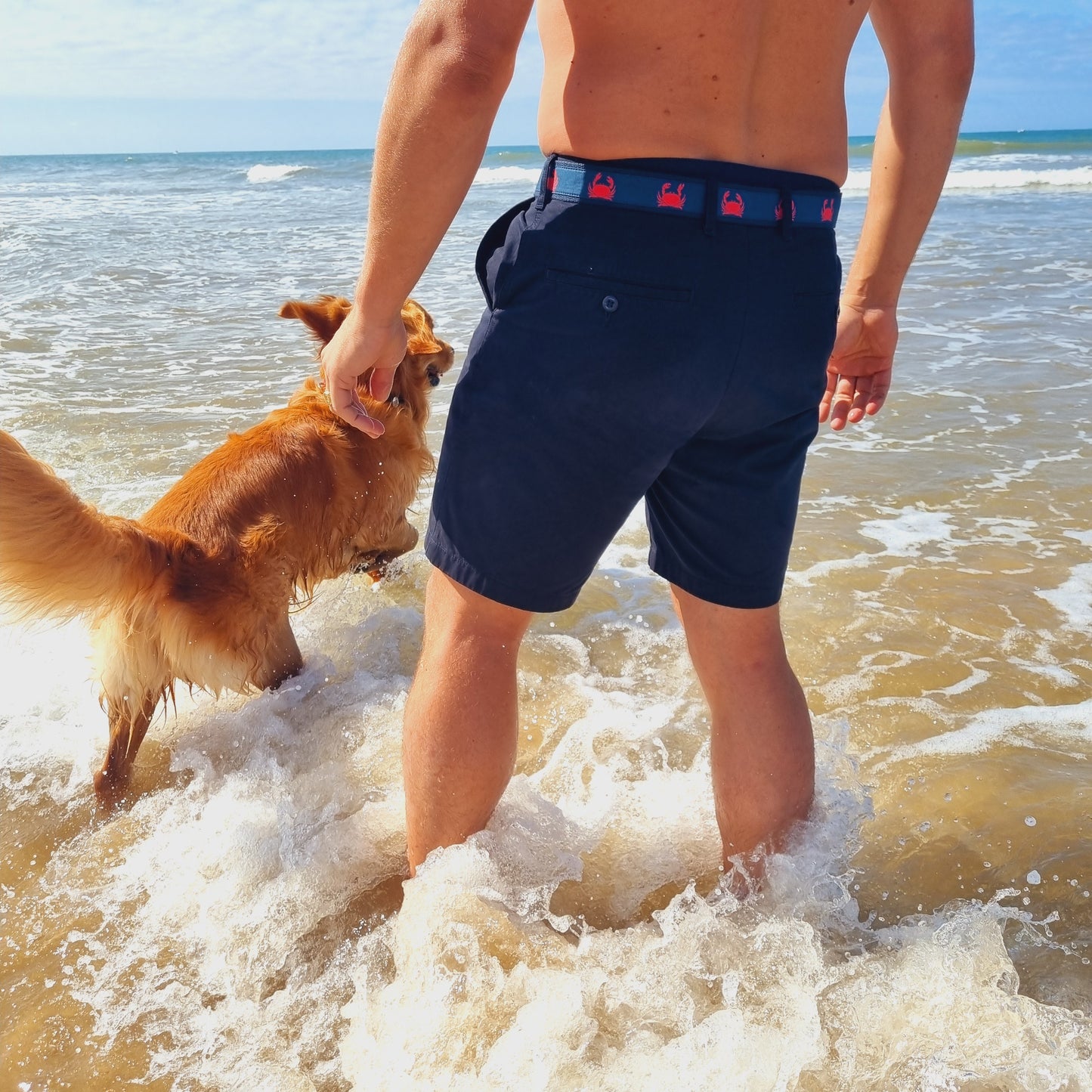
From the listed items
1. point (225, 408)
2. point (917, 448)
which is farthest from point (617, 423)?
point (225, 408)

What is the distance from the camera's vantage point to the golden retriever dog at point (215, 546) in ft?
7.90

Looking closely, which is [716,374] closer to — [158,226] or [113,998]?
[113,998]

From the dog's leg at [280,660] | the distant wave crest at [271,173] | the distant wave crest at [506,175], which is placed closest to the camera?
the dog's leg at [280,660]

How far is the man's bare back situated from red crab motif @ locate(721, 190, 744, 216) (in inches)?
2.6

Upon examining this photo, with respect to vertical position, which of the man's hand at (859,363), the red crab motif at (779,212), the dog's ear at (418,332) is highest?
the red crab motif at (779,212)

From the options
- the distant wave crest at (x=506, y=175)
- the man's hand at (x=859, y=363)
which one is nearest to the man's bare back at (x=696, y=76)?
the man's hand at (x=859, y=363)

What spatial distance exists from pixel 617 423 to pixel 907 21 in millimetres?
1041

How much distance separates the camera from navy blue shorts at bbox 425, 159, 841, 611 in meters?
1.50

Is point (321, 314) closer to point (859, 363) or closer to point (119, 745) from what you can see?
point (119, 745)

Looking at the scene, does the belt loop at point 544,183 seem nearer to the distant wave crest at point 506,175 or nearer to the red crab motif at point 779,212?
the red crab motif at point 779,212

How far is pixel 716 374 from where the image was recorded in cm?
155

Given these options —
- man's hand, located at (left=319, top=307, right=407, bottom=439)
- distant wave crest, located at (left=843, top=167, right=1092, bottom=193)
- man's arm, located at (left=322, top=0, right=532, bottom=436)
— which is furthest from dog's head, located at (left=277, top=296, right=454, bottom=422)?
distant wave crest, located at (left=843, top=167, right=1092, bottom=193)

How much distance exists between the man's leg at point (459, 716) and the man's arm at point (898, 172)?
0.94 m

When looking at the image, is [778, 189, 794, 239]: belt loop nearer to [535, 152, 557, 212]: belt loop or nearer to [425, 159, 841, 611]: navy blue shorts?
[425, 159, 841, 611]: navy blue shorts
